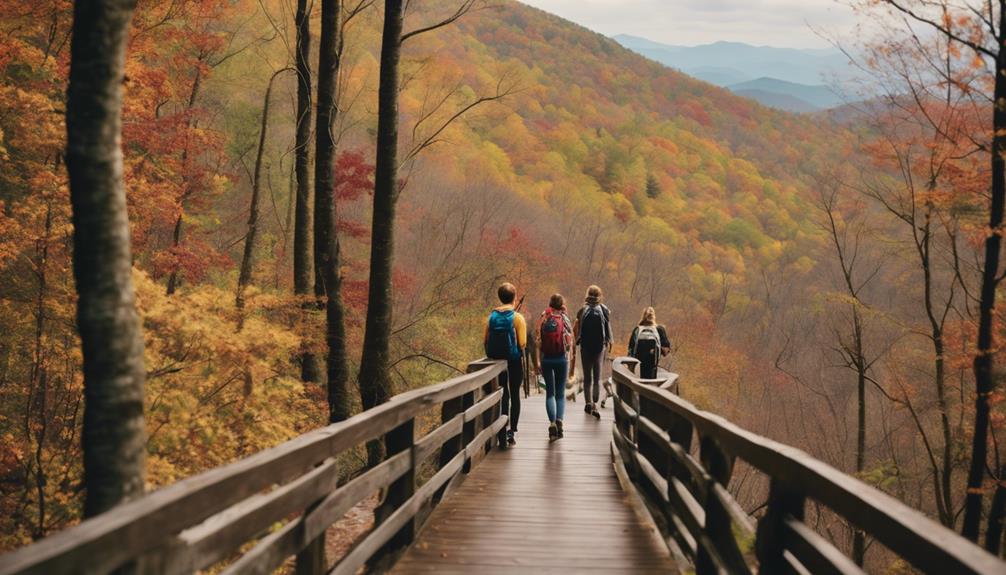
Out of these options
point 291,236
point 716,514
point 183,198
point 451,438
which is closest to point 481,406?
point 451,438

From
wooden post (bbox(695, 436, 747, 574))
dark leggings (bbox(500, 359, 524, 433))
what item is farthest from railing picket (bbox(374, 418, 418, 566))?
dark leggings (bbox(500, 359, 524, 433))

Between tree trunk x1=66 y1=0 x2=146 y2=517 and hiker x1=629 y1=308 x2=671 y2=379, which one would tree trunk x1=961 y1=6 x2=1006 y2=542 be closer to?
hiker x1=629 y1=308 x2=671 y2=379

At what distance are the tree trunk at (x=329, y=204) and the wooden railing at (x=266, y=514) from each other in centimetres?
580

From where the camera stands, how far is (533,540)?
595cm

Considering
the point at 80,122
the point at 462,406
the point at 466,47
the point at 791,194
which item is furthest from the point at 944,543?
the point at 791,194

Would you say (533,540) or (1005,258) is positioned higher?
(1005,258)

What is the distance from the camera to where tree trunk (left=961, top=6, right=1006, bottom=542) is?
43.0 ft

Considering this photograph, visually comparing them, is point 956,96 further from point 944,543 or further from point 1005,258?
point 944,543

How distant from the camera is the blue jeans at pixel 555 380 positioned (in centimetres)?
1038

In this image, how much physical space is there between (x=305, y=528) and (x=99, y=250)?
1.54 meters

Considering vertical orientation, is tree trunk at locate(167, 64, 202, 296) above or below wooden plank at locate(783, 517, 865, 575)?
above

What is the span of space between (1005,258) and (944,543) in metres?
16.9

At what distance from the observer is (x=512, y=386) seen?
10344 mm

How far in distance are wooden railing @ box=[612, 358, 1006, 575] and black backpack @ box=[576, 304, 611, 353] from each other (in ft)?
12.8
